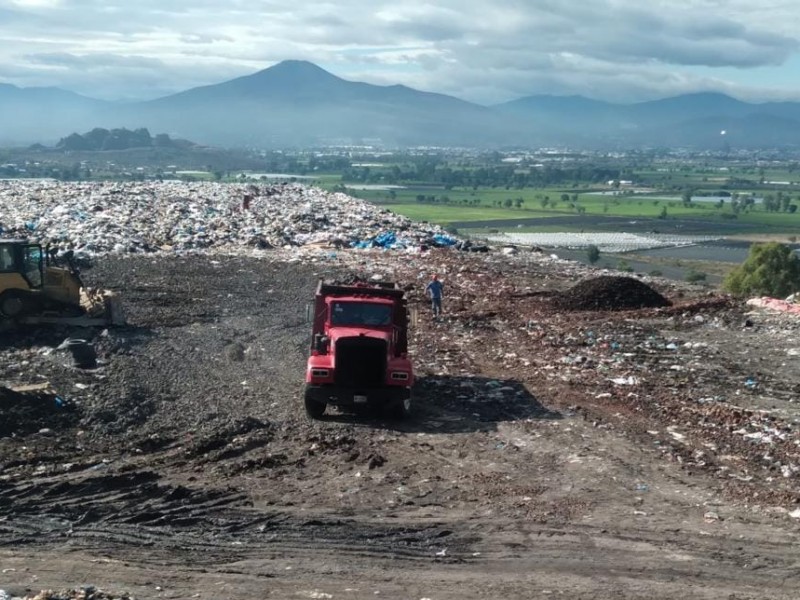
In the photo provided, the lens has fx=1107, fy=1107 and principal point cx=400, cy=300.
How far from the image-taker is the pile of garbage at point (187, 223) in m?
29.9

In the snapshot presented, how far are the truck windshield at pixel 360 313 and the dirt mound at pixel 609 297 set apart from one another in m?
8.78

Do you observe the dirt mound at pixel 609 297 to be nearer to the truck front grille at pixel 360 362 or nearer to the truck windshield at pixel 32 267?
the truck front grille at pixel 360 362

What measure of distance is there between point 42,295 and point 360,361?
21.8 ft

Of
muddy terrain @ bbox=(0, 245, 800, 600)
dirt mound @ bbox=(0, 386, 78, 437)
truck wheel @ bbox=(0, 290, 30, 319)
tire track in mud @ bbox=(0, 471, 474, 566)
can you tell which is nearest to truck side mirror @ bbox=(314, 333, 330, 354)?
muddy terrain @ bbox=(0, 245, 800, 600)

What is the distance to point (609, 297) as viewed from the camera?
21.2 metres

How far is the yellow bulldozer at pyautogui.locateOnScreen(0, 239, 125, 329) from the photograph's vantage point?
16328mm

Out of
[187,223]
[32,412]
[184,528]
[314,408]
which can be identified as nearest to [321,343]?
[314,408]

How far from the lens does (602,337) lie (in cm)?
1781

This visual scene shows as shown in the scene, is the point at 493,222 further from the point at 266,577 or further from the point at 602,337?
the point at 266,577

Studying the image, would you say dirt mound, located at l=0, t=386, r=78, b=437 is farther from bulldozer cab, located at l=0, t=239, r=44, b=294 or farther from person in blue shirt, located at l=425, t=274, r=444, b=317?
person in blue shirt, located at l=425, t=274, r=444, b=317

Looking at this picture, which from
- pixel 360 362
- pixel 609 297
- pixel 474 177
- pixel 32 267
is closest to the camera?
pixel 360 362

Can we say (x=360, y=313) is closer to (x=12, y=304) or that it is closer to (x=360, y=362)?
(x=360, y=362)

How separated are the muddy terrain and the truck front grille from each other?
0.50 metres

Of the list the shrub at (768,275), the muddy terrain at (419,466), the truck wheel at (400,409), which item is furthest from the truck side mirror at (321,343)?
the shrub at (768,275)
